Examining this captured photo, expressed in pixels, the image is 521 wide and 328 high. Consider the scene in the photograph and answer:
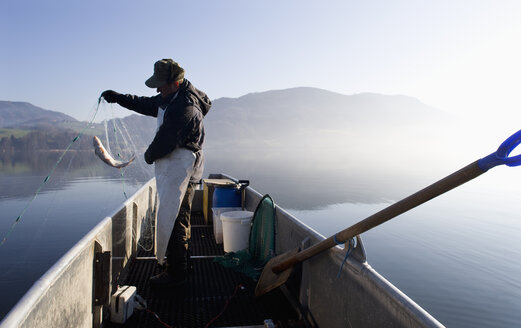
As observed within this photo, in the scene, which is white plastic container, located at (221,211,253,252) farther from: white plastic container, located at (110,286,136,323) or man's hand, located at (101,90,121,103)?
man's hand, located at (101,90,121,103)

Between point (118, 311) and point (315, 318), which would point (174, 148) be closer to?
point (118, 311)

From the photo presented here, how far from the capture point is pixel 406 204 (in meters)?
1.64

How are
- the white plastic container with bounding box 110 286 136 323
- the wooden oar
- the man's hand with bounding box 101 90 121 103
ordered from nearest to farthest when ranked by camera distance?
the wooden oar < the white plastic container with bounding box 110 286 136 323 < the man's hand with bounding box 101 90 121 103

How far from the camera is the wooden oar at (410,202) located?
1286mm

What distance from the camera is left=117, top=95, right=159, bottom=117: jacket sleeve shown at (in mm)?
3677

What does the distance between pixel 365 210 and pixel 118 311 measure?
15711mm

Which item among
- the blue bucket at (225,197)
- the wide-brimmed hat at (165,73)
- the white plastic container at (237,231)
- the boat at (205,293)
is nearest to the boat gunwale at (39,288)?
the boat at (205,293)

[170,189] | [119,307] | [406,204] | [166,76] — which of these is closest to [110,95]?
[166,76]

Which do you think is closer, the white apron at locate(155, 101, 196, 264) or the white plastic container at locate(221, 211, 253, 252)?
the white apron at locate(155, 101, 196, 264)

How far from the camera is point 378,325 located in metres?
1.85

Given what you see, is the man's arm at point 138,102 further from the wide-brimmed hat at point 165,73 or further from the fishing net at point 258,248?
the fishing net at point 258,248

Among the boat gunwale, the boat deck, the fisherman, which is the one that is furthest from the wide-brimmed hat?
the boat deck

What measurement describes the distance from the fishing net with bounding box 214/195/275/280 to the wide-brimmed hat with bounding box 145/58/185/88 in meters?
1.75

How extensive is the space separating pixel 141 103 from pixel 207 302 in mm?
2289
